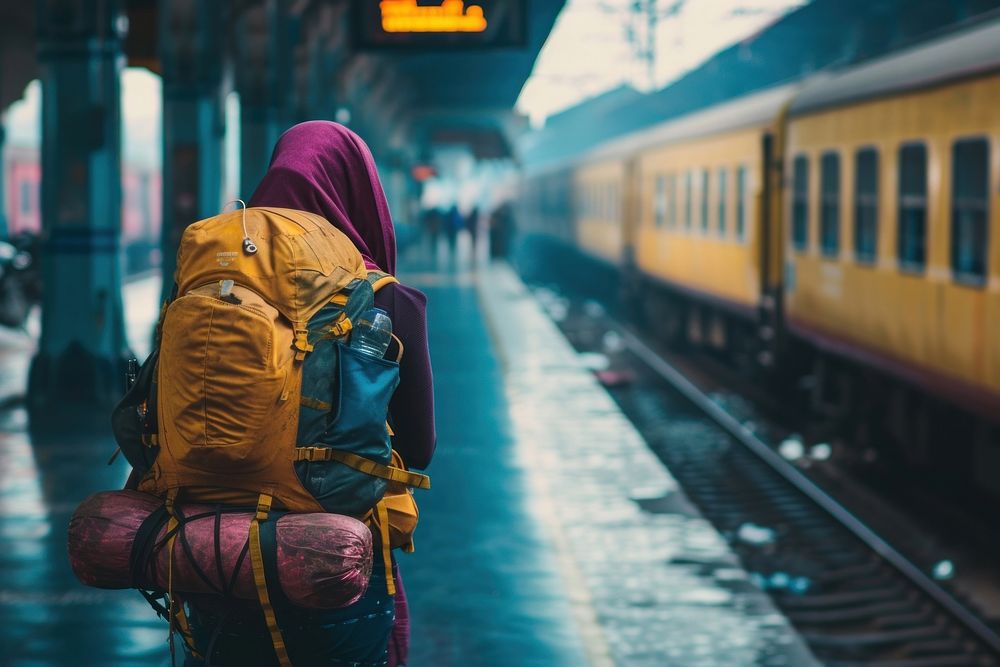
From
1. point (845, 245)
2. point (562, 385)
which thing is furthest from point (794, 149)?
point (562, 385)

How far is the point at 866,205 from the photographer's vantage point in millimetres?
10938

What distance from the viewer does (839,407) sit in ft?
40.4

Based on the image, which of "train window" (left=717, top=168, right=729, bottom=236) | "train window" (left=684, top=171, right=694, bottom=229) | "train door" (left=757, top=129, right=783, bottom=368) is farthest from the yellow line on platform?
"train window" (left=684, top=171, right=694, bottom=229)

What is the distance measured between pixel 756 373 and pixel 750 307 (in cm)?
93

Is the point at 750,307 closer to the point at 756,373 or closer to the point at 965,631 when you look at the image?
the point at 756,373

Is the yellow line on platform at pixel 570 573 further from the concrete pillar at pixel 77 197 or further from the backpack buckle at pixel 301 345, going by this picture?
the concrete pillar at pixel 77 197

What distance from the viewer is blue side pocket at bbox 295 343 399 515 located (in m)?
2.60

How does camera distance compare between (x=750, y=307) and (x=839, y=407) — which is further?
(x=750, y=307)

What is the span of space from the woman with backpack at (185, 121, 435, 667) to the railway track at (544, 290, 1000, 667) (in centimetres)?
441

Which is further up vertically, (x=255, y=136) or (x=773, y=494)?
(x=255, y=136)

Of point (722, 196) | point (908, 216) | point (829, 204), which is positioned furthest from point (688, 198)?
point (908, 216)

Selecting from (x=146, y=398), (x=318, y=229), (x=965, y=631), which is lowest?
(x=965, y=631)

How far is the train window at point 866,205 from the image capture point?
10695 mm

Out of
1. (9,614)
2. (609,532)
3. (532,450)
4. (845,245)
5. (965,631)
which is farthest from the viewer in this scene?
(845,245)
